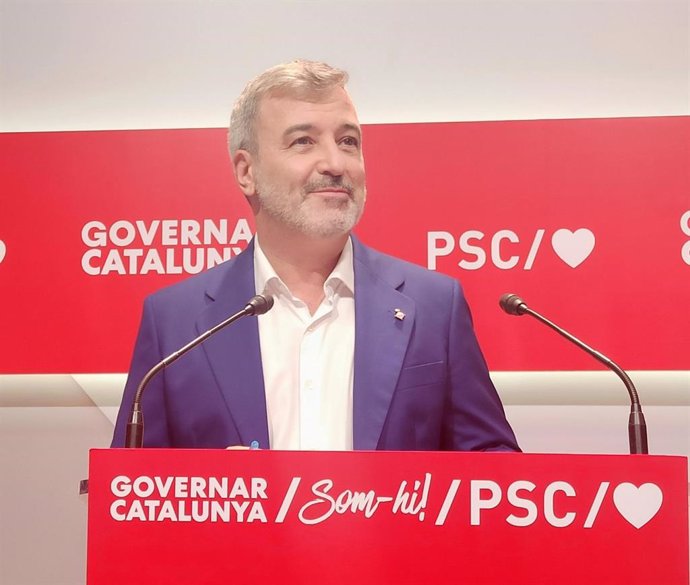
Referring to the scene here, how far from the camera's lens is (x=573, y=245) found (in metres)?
3.41

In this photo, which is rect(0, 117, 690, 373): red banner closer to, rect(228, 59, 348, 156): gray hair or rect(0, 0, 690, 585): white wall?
rect(0, 0, 690, 585): white wall

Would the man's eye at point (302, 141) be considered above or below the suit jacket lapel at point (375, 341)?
above

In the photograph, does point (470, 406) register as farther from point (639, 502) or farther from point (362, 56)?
point (362, 56)

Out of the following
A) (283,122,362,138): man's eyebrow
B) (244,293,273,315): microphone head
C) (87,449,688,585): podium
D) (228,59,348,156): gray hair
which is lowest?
(87,449,688,585): podium

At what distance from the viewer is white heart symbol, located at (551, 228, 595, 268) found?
3.40m

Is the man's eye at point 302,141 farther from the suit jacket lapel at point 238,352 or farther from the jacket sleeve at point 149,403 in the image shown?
the jacket sleeve at point 149,403

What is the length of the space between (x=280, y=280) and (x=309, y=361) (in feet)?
0.98

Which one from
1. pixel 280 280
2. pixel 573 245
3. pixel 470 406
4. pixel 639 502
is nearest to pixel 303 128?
pixel 280 280

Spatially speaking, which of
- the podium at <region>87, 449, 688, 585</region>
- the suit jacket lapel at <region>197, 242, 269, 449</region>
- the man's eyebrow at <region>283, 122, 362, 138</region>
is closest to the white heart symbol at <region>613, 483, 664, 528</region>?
the podium at <region>87, 449, 688, 585</region>

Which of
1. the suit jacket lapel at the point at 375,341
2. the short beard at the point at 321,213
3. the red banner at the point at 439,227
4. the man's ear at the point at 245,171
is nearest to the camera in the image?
the suit jacket lapel at the point at 375,341

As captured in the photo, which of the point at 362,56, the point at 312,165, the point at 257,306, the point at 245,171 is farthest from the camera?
the point at 362,56

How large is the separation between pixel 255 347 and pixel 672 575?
135 centimetres

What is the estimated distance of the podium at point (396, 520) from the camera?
176 centimetres

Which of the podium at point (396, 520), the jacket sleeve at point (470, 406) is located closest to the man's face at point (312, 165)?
the jacket sleeve at point (470, 406)
